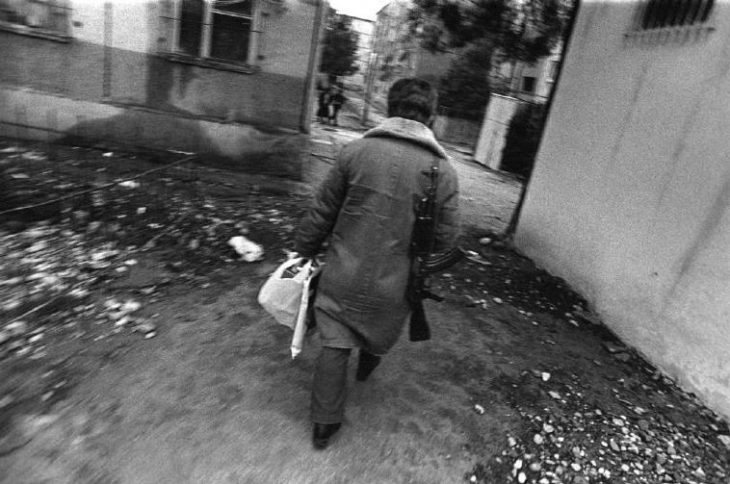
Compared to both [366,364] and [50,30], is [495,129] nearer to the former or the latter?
[50,30]

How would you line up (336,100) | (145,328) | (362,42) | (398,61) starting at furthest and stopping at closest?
(398,61), (362,42), (336,100), (145,328)

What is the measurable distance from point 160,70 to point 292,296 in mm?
5735

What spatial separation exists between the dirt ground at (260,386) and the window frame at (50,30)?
3.23 meters

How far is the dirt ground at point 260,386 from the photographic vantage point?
86.1 inches

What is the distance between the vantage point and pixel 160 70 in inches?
263

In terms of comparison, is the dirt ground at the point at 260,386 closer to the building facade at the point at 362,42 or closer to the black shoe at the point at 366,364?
the black shoe at the point at 366,364

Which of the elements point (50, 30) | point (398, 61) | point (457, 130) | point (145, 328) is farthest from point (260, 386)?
point (398, 61)

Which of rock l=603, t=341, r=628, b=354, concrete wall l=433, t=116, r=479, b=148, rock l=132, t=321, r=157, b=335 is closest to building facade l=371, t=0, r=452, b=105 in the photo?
concrete wall l=433, t=116, r=479, b=148

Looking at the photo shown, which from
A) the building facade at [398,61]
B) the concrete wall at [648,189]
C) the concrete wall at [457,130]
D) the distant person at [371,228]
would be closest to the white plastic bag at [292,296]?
the distant person at [371,228]

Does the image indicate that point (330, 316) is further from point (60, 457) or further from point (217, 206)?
point (217, 206)

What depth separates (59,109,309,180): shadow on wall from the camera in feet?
22.2

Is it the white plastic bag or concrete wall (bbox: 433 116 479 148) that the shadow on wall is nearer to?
the white plastic bag

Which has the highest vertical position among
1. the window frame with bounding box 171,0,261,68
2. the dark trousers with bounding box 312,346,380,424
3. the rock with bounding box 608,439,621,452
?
the window frame with bounding box 171,0,261,68

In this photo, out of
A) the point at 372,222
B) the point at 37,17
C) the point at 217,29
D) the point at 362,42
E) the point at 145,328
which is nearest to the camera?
the point at 372,222
